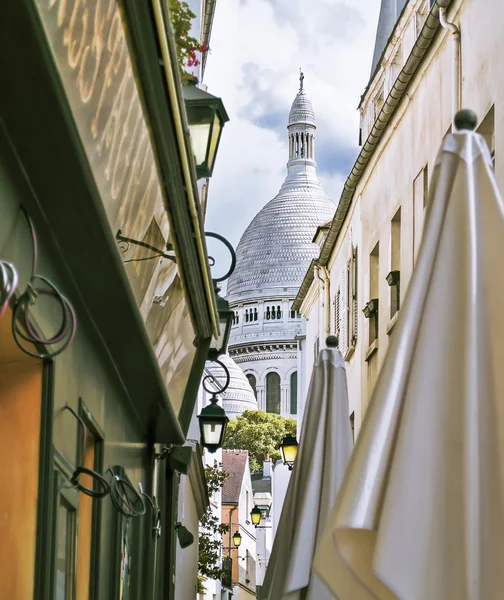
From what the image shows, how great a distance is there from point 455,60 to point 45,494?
867 centimetres

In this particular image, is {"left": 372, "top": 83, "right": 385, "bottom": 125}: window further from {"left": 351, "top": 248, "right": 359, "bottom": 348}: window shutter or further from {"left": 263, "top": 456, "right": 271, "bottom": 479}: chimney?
{"left": 263, "top": 456, "right": 271, "bottom": 479}: chimney

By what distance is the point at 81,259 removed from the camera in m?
Answer: 5.37

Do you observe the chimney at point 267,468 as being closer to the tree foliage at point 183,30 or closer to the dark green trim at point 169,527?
the dark green trim at point 169,527

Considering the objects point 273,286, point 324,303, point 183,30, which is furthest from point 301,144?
point 183,30

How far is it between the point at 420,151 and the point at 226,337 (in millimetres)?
3961

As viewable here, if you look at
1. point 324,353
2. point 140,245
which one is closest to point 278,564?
point 324,353

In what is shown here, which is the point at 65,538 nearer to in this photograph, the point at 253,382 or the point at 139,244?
the point at 139,244

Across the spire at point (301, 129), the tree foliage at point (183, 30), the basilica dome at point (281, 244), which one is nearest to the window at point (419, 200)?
the tree foliage at point (183, 30)

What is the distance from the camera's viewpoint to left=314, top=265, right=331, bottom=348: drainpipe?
26.0 meters

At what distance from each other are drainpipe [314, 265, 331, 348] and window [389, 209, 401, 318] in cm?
863

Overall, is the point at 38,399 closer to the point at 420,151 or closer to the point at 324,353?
the point at 324,353

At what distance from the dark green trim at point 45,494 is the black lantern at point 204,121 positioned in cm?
338

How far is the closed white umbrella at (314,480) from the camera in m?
8.98

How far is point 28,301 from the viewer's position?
4.06m
